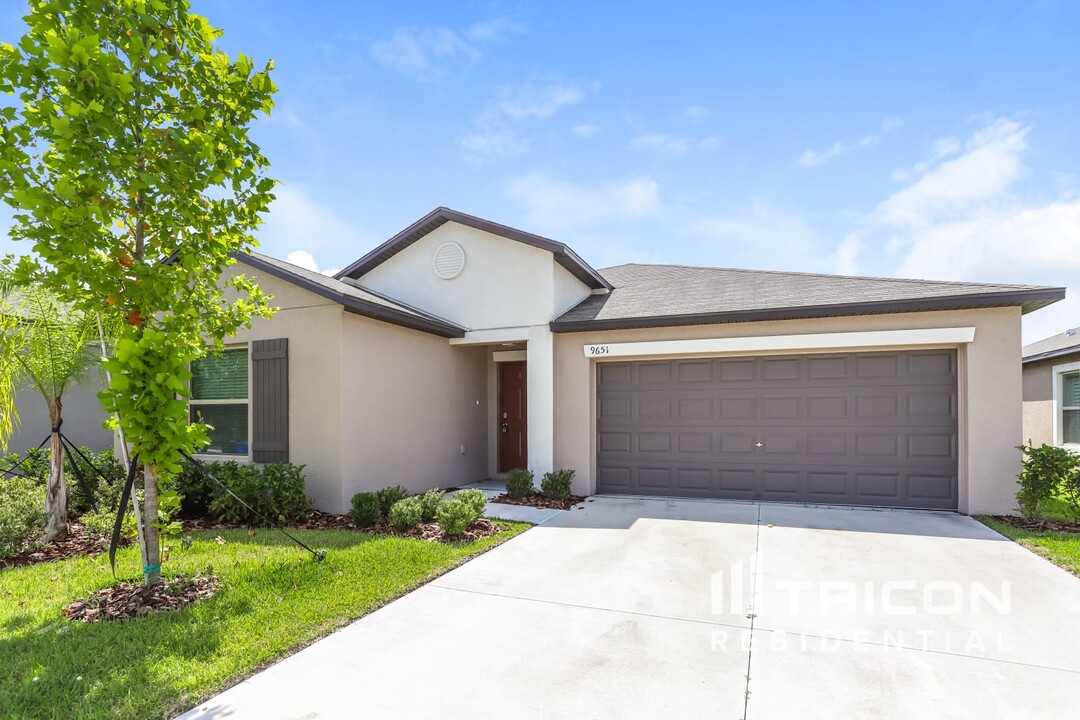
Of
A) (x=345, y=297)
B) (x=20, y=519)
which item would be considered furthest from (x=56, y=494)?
(x=345, y=297)

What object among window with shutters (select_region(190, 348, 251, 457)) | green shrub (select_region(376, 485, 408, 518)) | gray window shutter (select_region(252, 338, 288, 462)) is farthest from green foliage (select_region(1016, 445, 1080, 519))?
window with shutters (select_region(190, 348, 251, 457))

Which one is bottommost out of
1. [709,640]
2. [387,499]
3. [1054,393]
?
[709,640]

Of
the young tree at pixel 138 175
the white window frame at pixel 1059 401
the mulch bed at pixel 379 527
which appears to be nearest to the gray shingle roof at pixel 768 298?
the mulch bed at pixel 379 527

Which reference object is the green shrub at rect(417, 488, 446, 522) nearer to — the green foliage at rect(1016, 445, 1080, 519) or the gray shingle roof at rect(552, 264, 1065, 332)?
the gray shingle roof at rect(552, 264, 1065, 332)

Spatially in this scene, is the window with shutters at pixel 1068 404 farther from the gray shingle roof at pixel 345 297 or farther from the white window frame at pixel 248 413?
the white window frame at pixel 248 413

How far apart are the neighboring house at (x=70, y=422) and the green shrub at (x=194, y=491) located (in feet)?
15.7

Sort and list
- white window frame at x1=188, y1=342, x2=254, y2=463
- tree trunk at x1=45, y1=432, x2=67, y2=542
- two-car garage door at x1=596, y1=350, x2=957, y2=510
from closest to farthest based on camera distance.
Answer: tree trunk at x1=45, y1=432, x2=67, y2=542
two-car garage door at x1=596, y1=350, x2=957, y2=510
white window frame at x1=188, y1=342, x2=254, y2=463

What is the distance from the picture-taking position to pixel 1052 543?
5852 mm

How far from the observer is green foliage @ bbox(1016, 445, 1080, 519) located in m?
6.59

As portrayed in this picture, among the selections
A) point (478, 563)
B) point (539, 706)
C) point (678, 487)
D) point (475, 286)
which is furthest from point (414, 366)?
point (539, 706)

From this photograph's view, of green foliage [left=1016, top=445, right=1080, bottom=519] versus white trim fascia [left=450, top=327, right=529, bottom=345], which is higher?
white trim fascia [left=450, top=327, right=529, bottom=345]

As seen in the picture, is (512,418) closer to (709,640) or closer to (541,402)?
(541,402)

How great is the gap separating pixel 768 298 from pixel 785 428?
218 centimetres

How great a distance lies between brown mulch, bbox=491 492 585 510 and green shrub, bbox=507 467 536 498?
82mm
